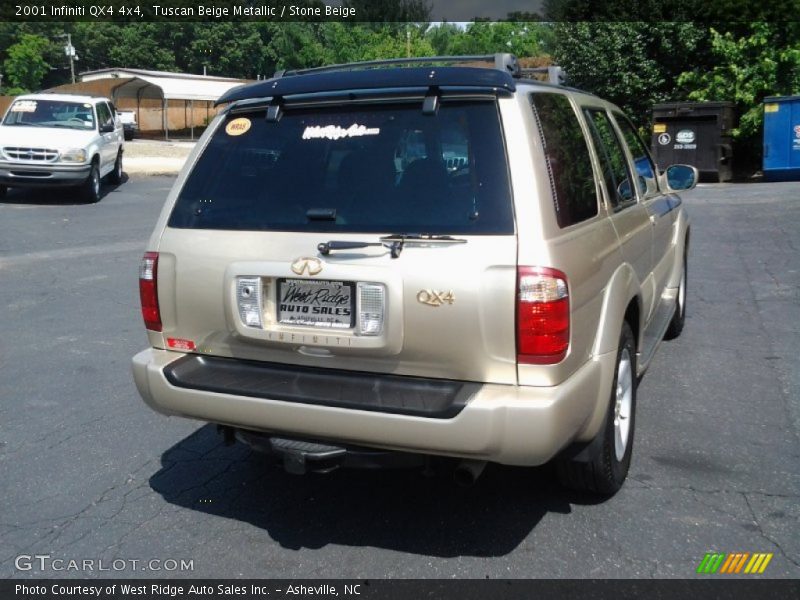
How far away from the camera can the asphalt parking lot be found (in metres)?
3.46

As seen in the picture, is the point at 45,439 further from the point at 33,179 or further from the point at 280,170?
the point at 33,179

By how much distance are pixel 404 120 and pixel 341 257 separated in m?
0.66

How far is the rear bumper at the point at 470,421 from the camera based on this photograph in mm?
3057

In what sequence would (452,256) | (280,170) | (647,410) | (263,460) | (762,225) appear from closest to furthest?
(452,256) → (280,170) → (263,460) → (647,410) → (762,225)

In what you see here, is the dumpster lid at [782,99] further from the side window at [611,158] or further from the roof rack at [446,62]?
the roof rack at [446,62]

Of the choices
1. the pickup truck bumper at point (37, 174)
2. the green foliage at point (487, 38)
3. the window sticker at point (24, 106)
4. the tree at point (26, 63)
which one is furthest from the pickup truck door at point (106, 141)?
the tree at point (26, 63)

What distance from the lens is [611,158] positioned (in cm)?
443

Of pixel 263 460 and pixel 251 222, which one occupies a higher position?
pixel 251 222

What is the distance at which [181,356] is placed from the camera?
3.70 m

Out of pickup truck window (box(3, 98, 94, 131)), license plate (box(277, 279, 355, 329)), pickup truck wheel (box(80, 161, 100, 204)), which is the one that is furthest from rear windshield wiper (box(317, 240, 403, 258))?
pickup truck window (box(3, 98, 94, 131))

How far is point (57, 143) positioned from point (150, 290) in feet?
43.4

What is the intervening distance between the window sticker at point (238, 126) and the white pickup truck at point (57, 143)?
13.0m

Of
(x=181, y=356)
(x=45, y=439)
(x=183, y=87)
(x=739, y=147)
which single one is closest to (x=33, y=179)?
(x=45, y=439)

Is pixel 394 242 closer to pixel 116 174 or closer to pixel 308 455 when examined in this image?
pixel 308 455
